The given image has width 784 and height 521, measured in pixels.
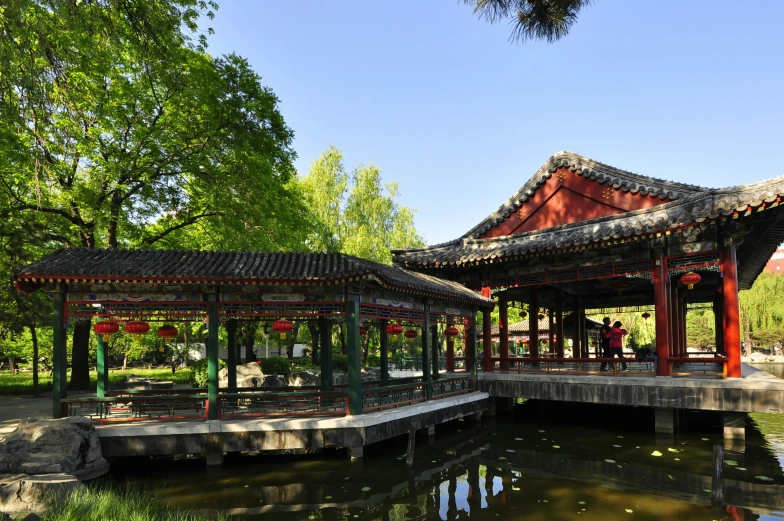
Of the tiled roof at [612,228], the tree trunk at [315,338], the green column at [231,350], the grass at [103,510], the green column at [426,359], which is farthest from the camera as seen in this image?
the tree trunk at [315,338]

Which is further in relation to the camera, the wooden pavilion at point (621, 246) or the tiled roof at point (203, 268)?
the wooden pavilion at point (621, 246)

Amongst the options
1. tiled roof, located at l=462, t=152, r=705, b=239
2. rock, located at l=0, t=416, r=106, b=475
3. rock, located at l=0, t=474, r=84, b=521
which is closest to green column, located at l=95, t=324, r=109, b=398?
rock, located at l=0, t=416, r=106, b=475

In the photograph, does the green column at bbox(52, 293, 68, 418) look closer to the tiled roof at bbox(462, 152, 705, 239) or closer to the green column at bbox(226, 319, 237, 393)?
the green column at bbox(226, 319, 237, 393)

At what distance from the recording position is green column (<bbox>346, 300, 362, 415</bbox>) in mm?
10078

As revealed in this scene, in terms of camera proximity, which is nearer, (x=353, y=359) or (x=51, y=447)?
(x=51, y=447)

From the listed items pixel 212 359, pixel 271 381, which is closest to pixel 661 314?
pixel 212 359

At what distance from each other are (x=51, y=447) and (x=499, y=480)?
24.5ft

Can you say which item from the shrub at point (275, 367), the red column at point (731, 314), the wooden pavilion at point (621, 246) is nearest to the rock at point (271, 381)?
the shrub at point (275, 367)

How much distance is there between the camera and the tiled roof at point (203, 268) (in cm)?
916

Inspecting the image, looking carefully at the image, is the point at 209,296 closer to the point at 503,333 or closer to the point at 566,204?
the point at 503,333

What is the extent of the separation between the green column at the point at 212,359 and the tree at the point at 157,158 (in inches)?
229

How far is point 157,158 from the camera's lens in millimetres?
14688

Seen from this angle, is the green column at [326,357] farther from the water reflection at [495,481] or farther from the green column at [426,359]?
the green column at [426,359]

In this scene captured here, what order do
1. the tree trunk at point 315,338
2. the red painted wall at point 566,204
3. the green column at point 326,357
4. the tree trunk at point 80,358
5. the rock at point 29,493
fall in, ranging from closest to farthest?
the rock at point 29,493
the green column at point 326,357
the red painted wall at point 566,204
the tree trunk at point 80,358
the tree trunk at point 315,338
